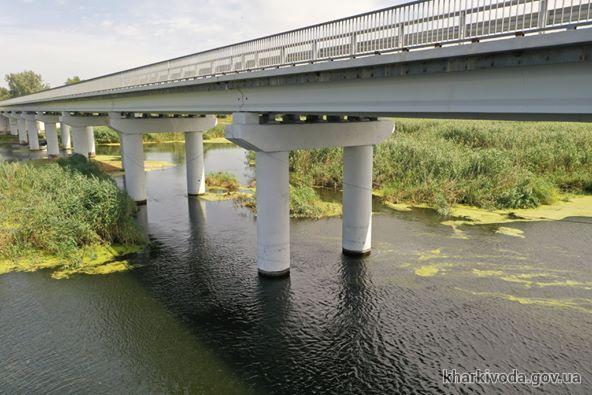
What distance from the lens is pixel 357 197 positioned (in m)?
20.2

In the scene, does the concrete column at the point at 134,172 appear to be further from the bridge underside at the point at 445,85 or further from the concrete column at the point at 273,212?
the concrete column at the point at 273,212

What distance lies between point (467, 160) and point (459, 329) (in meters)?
20.2

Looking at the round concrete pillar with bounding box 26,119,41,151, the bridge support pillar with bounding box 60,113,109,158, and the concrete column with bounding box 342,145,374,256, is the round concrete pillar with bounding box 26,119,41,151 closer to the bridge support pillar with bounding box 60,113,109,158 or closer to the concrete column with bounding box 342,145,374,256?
the bridge support pillar with bounding box 60,113,109,158

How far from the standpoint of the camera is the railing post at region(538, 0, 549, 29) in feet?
28.3

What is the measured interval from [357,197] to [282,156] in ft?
14.3

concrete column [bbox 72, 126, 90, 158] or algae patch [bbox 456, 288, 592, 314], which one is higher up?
concrete column [bbox 72, 126, 90, 158]

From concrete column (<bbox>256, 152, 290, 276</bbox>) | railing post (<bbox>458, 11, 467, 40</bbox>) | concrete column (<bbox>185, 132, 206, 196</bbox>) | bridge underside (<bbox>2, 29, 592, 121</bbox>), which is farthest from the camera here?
concrete column (<bbox>185, 132, 206, 196</bbox>)

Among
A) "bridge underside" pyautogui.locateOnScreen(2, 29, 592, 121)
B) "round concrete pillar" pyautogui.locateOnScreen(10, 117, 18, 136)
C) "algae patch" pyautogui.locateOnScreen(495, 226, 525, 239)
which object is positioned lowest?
"algae patch" pyautogui.locateOnScreen(495, 226, 525, 239)

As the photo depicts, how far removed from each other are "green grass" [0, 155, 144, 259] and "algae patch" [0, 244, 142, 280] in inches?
11.2

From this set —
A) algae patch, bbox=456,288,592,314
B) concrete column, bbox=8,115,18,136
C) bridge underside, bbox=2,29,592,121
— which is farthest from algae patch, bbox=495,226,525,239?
concrete column, bbox=8,115,18,136

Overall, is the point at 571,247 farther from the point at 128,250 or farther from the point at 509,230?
the point at 128,250

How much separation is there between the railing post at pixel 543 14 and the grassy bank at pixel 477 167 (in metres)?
19.4

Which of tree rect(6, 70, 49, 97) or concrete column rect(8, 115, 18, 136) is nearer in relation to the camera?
concrete column rect(8, 115, 18, 136)

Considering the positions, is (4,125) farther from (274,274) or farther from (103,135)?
(274,274)
